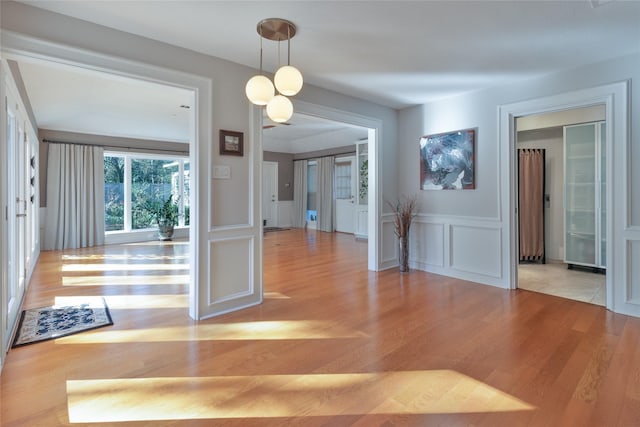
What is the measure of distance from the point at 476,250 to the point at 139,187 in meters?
7.52

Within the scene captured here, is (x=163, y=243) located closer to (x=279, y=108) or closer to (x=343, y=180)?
(x=343, y=180)

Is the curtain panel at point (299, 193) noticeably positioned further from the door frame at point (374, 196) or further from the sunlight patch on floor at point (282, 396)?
the sunlight patch on floor at point (282, 396)

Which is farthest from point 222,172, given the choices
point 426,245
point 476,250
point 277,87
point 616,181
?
point 616,181

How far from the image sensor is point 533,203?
523 centimetres

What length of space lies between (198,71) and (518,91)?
11.8ft

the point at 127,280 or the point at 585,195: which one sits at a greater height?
the point at 585,195

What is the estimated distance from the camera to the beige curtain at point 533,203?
17.1 feet

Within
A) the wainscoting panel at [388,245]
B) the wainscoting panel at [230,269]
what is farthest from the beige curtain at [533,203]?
the wainscoting panel at [230,269]

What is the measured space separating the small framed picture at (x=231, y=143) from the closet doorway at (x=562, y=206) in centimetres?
343

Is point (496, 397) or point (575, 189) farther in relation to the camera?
Answer: point (575, 189)

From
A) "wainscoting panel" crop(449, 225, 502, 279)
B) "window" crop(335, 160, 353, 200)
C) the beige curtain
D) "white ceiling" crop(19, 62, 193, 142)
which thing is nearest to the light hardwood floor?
"wainscoting panel" crop(449, 225, 502, 279)

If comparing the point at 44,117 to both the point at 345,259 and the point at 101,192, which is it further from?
the point at 345,259

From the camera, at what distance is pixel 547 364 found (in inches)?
86.2

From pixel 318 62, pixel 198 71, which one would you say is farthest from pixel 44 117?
pixel 318 62
